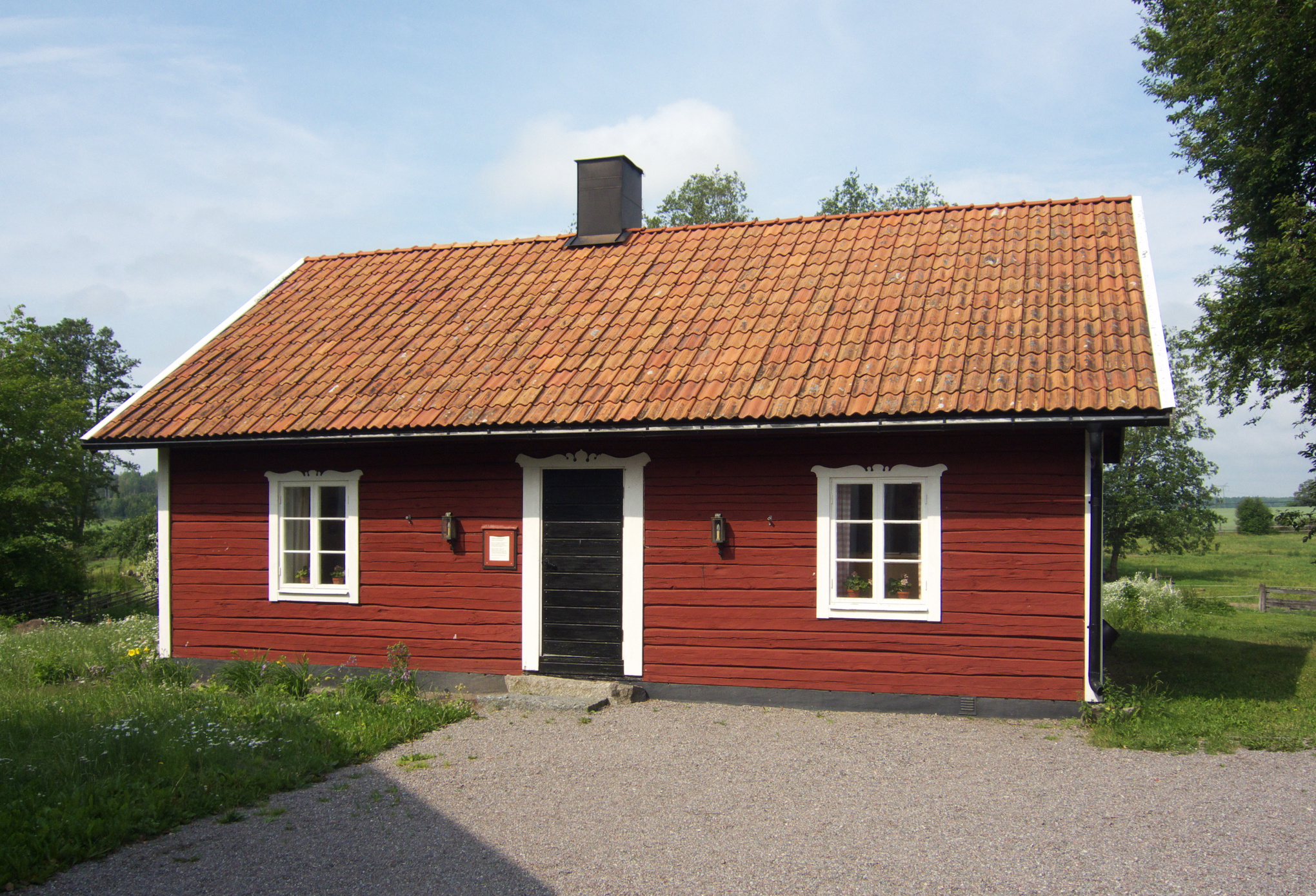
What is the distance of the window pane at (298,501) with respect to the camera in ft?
37.2

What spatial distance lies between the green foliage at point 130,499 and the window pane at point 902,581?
287 ft

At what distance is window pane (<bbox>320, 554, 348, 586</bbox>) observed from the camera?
36.6 feet

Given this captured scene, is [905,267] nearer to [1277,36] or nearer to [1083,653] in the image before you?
[1083,653]

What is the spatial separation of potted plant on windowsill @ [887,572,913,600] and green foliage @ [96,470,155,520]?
87.4 m

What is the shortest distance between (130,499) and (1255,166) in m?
113

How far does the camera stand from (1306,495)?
2044 cm

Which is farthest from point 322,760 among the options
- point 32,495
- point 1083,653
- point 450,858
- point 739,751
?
point 32,495

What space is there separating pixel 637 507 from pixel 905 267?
4193 mm

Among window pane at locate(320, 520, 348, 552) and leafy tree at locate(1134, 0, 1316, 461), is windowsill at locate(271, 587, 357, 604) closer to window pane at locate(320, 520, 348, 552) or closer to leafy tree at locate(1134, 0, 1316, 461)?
window pane at locate(320, 520, 348, 552)

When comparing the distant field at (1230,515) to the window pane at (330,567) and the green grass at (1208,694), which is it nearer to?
the green grass at (1208,694)

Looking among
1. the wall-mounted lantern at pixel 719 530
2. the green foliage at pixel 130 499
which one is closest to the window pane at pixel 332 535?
the wall-mounted lantern at pixel 719 530

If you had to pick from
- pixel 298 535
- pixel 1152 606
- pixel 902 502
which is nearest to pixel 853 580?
pixel 902 502

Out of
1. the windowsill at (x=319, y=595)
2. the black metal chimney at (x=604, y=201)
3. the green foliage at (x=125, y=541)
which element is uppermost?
the black metal chimney at (x=604, y=201)

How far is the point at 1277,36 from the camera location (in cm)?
1488
